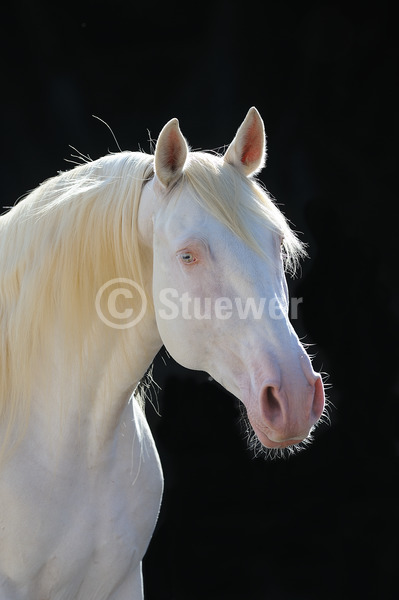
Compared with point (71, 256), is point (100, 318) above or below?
below

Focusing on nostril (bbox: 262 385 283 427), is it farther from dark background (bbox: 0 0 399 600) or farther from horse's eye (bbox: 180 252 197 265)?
dark background (bbox: 0 0 399 600)

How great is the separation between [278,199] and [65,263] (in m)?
1.60

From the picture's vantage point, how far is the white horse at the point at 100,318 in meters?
1.33

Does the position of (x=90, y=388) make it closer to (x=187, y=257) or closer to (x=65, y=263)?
(x=65, y=263)

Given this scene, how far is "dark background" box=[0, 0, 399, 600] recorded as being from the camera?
271 centimetres

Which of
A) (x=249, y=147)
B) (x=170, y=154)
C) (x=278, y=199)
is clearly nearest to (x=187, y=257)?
(x=170, y=154)

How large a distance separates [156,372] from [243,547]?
31.2 inches

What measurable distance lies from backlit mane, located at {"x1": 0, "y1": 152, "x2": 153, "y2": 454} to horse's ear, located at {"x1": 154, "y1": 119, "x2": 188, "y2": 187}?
9 cm

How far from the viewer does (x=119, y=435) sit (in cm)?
162

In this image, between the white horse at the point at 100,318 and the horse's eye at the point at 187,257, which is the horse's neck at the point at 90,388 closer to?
the white horse at the point at 100,318

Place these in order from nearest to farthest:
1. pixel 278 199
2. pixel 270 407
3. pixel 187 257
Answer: pixel 270 407 < pixel 187 257 < pixel 278 199

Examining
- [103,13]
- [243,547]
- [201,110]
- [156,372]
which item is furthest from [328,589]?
[103,13]

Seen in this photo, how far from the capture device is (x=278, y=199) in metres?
2.91

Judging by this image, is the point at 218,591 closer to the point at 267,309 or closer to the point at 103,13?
the point at 267,309
